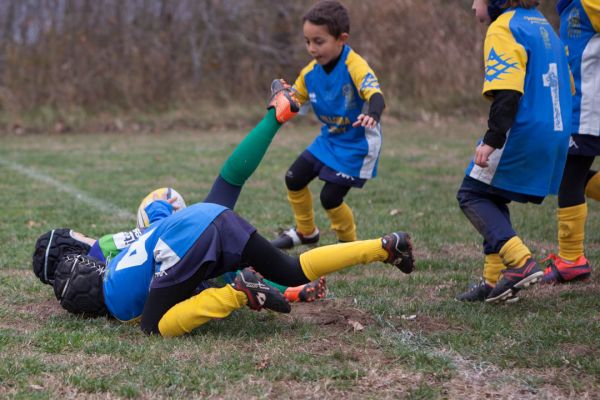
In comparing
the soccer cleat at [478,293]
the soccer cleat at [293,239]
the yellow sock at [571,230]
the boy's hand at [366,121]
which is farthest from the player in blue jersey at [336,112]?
the soccer cleat at [478,293]

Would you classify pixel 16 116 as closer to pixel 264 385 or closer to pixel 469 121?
pixel 469 121

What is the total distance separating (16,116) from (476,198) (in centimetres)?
1219

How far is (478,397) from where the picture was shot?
282 centimetres

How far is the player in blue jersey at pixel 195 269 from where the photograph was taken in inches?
137

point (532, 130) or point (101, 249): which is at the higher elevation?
point (532, 130)

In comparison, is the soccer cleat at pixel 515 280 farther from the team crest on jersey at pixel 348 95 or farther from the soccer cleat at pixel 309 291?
the team crest on jersey at pixel 348 95

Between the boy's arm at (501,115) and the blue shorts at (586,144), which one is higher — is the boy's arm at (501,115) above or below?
above

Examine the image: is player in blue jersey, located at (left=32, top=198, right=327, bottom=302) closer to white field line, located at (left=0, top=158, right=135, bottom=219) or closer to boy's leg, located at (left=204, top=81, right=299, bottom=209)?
boy's leg, located at (left=204, top=81, right=299, bottom=209)

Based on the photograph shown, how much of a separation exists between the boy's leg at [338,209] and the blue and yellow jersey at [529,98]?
1.55m

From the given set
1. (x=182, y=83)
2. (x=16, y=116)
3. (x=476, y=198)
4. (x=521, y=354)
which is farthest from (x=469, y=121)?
(x=521, y=354)

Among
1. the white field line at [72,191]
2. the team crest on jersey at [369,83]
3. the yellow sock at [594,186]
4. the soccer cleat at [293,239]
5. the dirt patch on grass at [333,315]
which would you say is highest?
the team crest on jersey at [369,83]

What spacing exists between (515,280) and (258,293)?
3.86ft

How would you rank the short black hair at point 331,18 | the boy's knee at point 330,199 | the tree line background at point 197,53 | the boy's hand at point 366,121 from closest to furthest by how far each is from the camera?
1. the boy's hand at point 366,121
2. the short black hair at point 331,18
3. the boy's knee at point 330,199
4. the tree line background at point 197,53

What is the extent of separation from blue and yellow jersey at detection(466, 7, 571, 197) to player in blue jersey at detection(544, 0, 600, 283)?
0.49 metres
